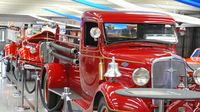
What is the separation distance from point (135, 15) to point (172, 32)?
61 cm

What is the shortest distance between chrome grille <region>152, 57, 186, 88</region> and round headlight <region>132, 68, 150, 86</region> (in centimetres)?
9

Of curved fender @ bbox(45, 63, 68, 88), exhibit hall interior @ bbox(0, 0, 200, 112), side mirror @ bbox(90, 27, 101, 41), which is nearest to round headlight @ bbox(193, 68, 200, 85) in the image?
exhibit hall interior @ bbox(0, 0, 200, 112)

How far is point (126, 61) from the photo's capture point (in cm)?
471

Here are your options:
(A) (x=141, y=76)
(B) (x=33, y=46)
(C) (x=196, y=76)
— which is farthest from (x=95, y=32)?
(B) (x=33, y=46)

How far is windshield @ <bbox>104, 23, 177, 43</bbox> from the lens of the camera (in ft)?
16.7

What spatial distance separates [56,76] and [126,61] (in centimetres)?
245

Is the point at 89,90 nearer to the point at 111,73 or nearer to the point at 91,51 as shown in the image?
the point at 91,51

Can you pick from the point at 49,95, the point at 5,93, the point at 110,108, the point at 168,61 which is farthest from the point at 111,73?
the point at 5,93

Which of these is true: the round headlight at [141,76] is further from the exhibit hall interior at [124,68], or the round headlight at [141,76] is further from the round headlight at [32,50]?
the round headlight at [32,50]

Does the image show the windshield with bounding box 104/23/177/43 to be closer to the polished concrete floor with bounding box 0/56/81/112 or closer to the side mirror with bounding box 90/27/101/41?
the side mirror with bounding box 90/27/101/41

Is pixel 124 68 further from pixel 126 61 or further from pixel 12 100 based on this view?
pixel 12 100

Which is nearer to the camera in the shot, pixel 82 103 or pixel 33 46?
pixel 82 103

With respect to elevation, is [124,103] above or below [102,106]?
above

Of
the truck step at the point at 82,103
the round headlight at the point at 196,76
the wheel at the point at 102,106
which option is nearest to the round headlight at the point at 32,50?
the truck step at the point at 82,103
